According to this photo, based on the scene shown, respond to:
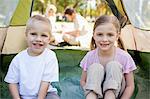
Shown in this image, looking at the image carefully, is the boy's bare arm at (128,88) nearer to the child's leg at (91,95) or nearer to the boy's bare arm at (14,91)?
the child's leg at (91,95)

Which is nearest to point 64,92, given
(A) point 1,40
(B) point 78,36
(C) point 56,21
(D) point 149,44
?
(A) point 1,40

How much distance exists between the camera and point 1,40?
302 centimetres

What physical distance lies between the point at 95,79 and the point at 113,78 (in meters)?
0.09

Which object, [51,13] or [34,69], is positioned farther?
[51,13]

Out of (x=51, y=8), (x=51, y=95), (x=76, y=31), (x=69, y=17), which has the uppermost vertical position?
(x=51, y=8)

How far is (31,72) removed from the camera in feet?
6.69

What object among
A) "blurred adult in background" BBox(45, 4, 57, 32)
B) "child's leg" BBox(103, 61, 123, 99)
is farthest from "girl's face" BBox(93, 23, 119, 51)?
"blurred adult in background" BBox(45, 4, 57, 32)

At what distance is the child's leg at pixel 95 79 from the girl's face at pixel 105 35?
12 centimetres

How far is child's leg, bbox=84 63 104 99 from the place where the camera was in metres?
1.99

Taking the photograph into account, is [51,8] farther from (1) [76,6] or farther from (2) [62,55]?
(2) [62,55]

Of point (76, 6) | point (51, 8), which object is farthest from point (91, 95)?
point (76, 6)

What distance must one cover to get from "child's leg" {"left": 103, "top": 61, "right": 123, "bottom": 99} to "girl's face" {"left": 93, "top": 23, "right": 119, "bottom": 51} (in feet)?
0.36

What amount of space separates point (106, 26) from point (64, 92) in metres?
0.68

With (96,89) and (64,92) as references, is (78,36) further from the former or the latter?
(96,89)
